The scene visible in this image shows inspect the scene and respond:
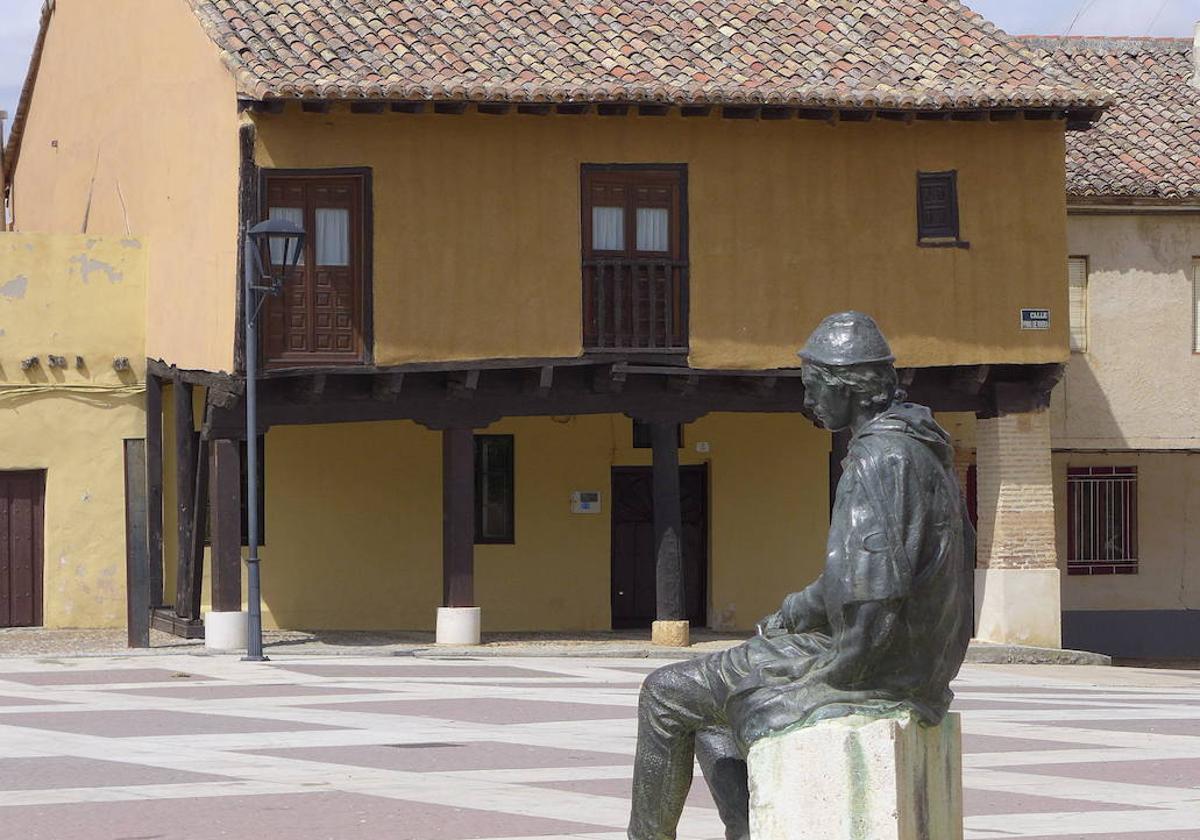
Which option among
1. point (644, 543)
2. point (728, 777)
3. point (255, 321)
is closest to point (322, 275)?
point (255, 321)

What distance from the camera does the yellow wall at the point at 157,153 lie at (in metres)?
24.2

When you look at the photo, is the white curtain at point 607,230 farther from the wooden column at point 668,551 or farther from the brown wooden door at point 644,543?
the brown wooden door at point 644,543

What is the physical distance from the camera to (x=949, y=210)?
85.1 feet

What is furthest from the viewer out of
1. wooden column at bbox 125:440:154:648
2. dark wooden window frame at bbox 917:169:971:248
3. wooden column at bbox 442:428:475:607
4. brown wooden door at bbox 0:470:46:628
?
brown wooden door at bbox 0:470:46:628

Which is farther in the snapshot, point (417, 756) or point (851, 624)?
point (417, 756)

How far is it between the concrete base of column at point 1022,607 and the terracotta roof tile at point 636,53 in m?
5.61

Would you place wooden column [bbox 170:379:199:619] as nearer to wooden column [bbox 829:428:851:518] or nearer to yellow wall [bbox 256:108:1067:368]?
yellow wall [bbox 256:108:1067:368]

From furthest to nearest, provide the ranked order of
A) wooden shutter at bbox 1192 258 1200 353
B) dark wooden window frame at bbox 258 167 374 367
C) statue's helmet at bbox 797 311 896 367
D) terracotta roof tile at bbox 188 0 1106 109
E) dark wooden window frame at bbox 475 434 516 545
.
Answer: wooden shutter at bbox 1192 258 1200 353 < dark wooden window frame at bbox 475 434 516 545 < dark wooden window frame at bbox 258 167 374 367 < terracotta roof tile at bbox 188 0 1106 109 < statue's helmet at bbox 797 311 896 367

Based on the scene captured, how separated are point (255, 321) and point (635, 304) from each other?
491 centimetres

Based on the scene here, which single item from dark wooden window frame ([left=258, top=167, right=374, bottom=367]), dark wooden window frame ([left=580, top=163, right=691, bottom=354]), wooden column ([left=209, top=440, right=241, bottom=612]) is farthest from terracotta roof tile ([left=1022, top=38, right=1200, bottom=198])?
wooden column ([left=209, top=440, right=241, bottom=612])

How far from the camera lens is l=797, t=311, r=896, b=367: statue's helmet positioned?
7043mm

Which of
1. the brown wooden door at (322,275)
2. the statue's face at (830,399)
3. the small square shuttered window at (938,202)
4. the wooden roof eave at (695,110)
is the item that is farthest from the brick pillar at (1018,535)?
the statue's face at (830,399)

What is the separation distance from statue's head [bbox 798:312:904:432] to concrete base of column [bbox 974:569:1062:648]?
19.7 meters

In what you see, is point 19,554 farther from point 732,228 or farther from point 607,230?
point 732,228
